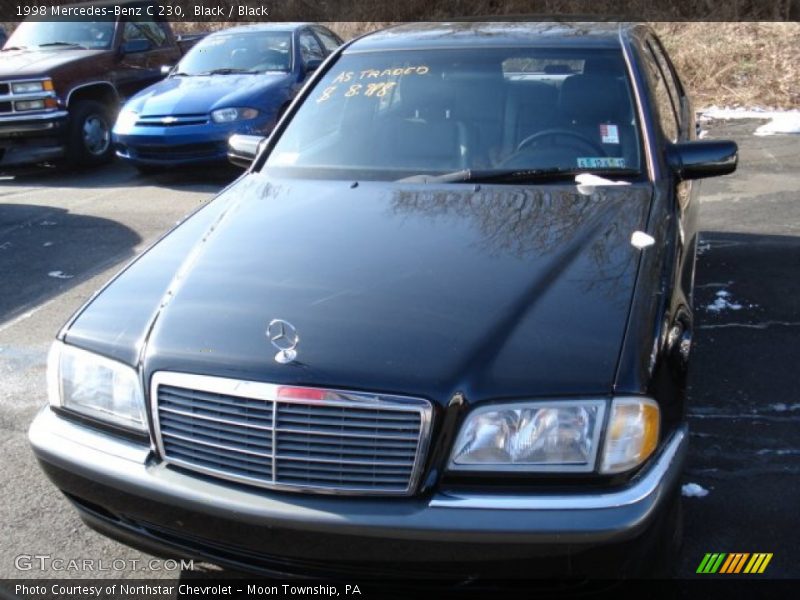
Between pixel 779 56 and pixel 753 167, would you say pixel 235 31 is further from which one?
pixel 779 56

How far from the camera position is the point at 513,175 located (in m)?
3.61

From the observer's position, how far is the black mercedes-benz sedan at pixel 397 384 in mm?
2299

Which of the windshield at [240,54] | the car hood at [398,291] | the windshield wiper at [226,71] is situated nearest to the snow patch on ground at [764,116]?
the windshield at [240,54]

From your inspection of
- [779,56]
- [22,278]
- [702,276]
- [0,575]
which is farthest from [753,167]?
[0,575]

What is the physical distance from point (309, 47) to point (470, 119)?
7.03m

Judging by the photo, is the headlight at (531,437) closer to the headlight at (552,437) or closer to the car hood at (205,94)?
the headlight at (552,437)

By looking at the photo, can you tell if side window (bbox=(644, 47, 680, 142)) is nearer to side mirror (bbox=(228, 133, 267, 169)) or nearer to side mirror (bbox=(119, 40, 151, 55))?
side mirror (bbox=(228, 133, 267, 169))

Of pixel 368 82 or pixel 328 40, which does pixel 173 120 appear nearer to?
pixel 328 40

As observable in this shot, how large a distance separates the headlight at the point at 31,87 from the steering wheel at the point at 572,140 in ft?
25.3

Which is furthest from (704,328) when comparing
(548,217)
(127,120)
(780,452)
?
(127,120)

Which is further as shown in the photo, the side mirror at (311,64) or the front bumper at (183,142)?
the side mirror at (311,64)

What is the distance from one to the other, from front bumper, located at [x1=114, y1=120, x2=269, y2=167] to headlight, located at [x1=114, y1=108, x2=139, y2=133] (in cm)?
5

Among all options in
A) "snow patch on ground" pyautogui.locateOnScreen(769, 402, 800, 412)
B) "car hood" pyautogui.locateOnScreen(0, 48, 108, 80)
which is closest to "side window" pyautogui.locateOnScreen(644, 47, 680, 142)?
"snow patch on ground" pyautogui.locateOnScreen(769, 402, 800, 412)

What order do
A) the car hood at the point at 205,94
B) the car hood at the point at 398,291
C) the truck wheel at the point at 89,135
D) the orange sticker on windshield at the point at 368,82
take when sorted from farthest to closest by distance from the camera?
1. the truck wheel at the point at 89,135
2. the car hood at the point at 205,94
3. the orange sticker on windshield at the point at 368,82
4. the car hood at the point at 398,291
